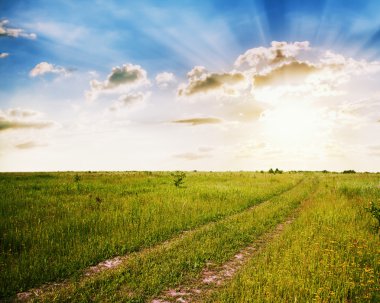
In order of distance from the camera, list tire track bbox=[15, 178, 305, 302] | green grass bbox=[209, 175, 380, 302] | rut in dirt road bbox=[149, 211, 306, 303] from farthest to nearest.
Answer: tire track bbox=[15, 178, 305, 302]
green grass bbox=[209, 175, 380, 302]
rut in dirt road bbox=[149, 211, 306, 303]

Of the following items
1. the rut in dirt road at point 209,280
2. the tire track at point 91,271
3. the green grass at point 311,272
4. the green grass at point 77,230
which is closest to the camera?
the rut in dirt road at point 209,280

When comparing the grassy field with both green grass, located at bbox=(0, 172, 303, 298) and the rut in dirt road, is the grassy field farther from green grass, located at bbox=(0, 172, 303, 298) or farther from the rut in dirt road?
the rut in dirt road

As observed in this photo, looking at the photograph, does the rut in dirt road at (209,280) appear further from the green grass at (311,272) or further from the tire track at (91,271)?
the tire track at (91,271)

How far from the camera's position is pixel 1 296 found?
17.9ft

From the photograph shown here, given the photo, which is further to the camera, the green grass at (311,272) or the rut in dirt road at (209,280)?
the green grass at (311,272)

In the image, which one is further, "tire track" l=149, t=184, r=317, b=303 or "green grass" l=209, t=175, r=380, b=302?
"green grass" l=209, t=175, r=380, b=302

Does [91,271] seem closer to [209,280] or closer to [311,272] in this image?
[209,280]

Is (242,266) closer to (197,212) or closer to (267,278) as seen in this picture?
(267,278)

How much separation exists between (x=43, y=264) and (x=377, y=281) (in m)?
7.81

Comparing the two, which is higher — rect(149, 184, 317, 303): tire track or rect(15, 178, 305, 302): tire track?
rect(149, 184, 317, 303): tire track

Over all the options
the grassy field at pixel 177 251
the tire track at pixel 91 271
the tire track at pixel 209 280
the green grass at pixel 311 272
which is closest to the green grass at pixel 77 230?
the grassy field at pixel 177 251

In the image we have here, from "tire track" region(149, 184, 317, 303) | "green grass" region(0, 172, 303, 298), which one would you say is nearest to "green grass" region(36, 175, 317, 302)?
"tire track" region(149, 184, 317, 303)

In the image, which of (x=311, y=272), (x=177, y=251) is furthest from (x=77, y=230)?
(x=311, y=272)

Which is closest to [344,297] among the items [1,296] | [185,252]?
[185,252]
